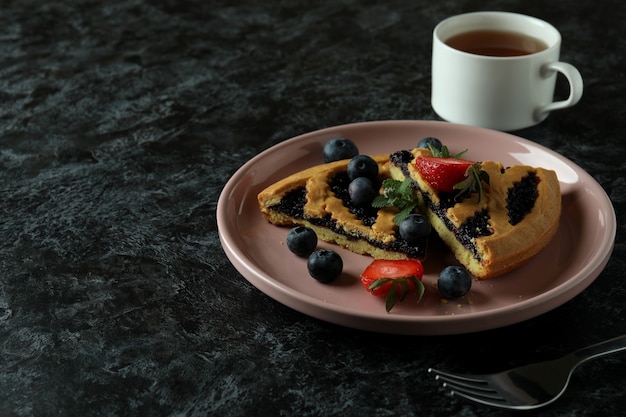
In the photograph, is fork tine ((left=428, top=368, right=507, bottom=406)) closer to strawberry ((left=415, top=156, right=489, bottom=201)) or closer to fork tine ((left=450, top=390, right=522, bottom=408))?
fork tine ((left=450, top=390, right=522, bottom=408))

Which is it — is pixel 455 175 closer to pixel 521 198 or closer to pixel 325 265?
pixel 521 198

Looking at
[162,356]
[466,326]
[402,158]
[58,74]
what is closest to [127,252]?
[162,356]

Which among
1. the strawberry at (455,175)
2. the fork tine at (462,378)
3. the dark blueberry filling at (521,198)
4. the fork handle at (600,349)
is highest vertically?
the strawberry at (455,175)

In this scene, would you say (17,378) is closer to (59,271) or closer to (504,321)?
(59,271)

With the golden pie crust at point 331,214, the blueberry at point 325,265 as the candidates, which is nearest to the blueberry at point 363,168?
the golden pie crust at point 331,214

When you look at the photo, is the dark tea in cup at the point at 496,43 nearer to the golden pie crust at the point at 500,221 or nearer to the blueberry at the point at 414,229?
the golden pie crust at the point at 500,221

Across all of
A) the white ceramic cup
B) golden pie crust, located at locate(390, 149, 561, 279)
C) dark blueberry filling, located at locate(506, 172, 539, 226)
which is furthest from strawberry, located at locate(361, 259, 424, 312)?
A: the white ceramic cup
